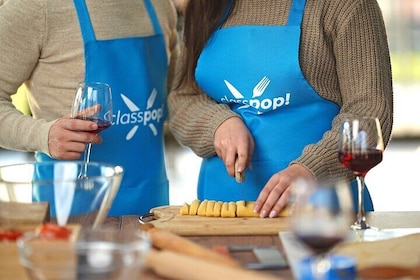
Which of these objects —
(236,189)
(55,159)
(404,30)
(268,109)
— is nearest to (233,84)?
(268,109)

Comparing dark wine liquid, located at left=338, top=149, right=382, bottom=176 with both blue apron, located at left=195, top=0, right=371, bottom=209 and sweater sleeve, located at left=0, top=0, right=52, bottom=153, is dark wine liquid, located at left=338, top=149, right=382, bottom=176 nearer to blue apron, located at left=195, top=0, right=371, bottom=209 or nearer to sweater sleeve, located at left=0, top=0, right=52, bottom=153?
blue apron, located at left=195, top=0, right=371, bottom=209

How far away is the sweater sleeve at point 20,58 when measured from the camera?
254cm

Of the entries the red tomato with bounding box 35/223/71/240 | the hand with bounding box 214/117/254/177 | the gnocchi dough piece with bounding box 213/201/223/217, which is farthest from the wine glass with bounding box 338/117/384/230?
the red tomato with bounding box 35/223/71/240

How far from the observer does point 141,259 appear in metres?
1.42

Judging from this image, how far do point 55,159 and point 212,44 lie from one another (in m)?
0.58

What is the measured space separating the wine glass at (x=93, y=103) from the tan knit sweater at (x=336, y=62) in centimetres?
36

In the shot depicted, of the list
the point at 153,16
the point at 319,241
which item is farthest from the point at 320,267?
the point at 153,16

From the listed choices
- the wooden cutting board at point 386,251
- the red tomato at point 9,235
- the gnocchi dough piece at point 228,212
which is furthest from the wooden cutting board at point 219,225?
the red tomato at point 9,235

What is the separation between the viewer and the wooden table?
1.94 metres

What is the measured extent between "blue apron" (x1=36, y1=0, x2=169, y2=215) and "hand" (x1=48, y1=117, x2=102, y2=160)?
0.27 m

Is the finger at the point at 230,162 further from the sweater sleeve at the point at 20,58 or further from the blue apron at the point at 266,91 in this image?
the sweater sleeve at the point at 20,58

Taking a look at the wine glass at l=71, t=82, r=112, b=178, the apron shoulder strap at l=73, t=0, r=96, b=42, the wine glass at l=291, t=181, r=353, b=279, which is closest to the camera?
the wine glass at l=291, t=181, r=353, b=279

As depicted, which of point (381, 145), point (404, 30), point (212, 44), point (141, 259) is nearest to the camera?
point (141, 259)

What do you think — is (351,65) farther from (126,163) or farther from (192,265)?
(192,265)
